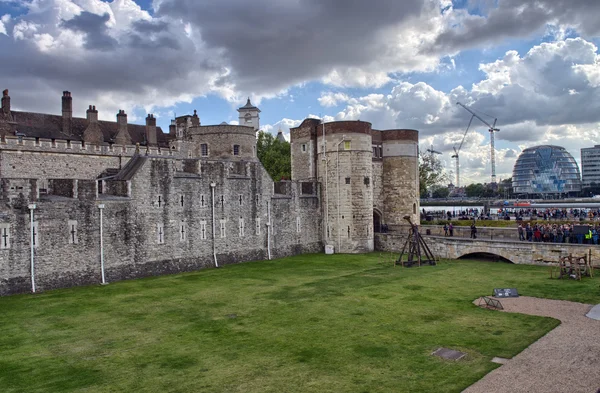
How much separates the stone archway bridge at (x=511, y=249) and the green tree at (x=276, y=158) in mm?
29628

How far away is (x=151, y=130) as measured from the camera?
4784 centimetres

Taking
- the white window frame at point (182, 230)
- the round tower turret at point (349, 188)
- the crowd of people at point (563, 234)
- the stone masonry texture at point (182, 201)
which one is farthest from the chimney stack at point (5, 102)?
the crowd of people at point (563, 234)

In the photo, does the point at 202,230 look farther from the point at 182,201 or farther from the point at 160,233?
the point at 160,233

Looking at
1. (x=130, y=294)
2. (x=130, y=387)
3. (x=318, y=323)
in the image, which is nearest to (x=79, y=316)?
(x=130, y=294)

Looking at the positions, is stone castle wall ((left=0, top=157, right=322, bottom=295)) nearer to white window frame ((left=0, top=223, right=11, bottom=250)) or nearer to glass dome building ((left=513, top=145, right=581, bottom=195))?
white window frame ((left=0, top=223, right=11, bottom=250))

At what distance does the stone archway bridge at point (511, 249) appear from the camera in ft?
83.1

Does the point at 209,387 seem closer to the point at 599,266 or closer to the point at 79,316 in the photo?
the point at 79,316

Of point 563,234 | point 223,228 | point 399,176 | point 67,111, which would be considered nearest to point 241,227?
point 223,228

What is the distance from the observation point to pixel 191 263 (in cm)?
2814

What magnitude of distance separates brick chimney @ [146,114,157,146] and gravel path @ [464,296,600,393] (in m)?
41.0

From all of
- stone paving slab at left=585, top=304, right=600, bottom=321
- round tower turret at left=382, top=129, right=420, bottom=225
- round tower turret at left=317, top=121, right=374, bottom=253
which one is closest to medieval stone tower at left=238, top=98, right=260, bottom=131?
round tower turret at left=382, top=129, right=420, bottom=225

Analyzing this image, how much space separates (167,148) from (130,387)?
3903cm

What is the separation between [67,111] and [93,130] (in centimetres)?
269

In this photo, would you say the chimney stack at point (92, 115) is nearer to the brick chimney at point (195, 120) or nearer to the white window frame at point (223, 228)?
the brick chimney at point (195, 120)
